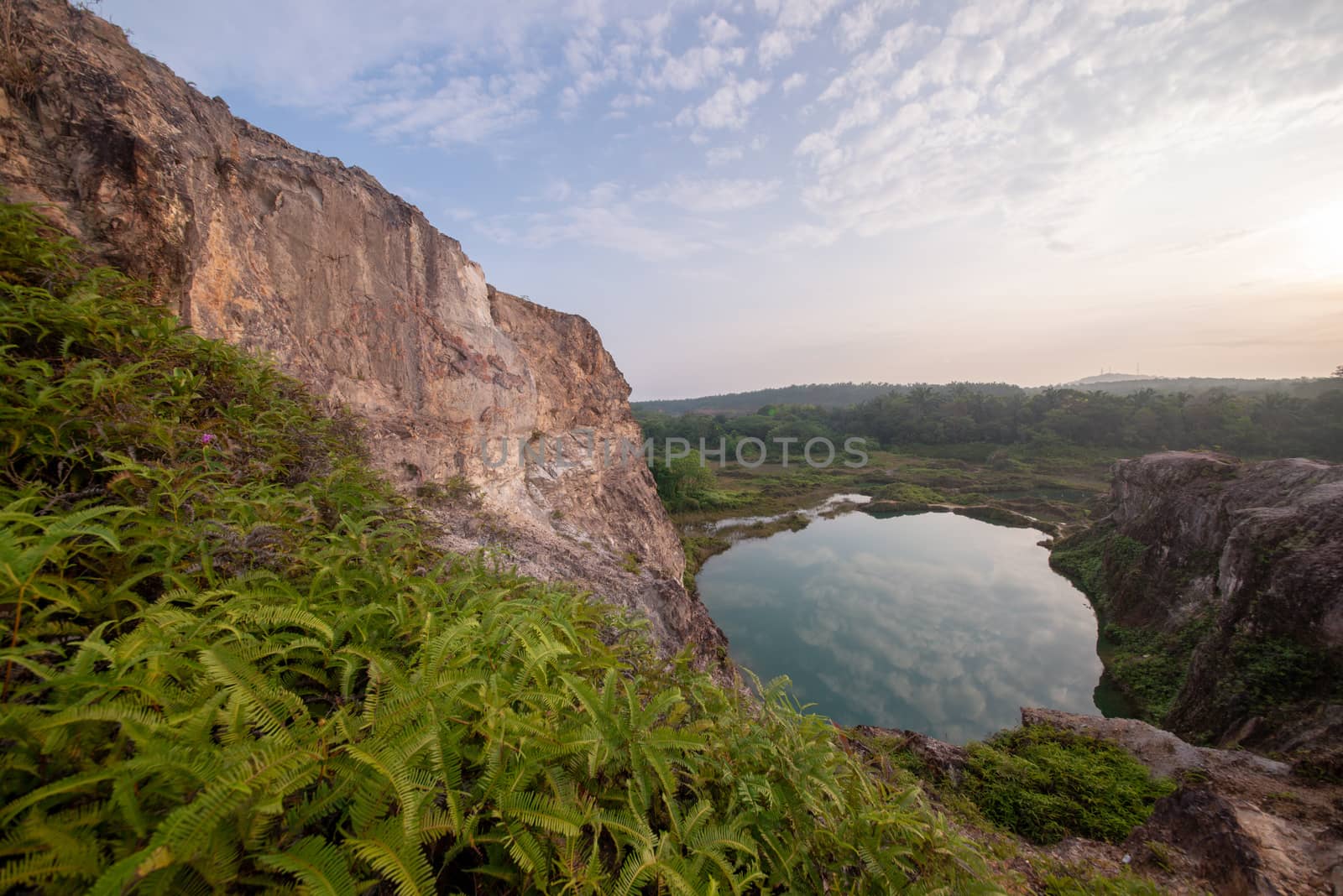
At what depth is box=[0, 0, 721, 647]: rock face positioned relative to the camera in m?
3.51

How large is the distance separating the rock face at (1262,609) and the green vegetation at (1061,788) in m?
1.82

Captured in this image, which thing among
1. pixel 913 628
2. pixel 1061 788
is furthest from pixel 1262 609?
pixel 913 628

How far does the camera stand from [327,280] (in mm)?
7004

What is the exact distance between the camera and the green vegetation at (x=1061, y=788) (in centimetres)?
514

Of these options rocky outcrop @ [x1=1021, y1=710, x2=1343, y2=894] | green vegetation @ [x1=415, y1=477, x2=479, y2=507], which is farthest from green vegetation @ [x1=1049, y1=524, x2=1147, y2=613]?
green vegetation @ [x1=415, y1=477, x2=479, y2=507]

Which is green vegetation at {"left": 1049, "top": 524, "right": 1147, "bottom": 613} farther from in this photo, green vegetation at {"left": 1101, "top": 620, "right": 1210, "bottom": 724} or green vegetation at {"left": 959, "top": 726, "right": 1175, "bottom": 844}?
green vegetation at {"left": 959, "top": 726, "right": 1175, "bottom": 844}

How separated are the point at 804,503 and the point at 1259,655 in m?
24.1

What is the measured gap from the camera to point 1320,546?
738 centimetres

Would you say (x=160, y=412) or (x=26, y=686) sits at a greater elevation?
(x=160, y=412)

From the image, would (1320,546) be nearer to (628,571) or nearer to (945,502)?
(628,571)

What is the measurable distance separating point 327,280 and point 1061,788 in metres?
12.0

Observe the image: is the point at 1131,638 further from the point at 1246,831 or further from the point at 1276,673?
the point at 1246,831

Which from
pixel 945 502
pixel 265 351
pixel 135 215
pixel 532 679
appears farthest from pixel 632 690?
pixel 945 502

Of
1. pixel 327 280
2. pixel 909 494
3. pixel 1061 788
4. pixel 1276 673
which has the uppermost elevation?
pixel 327 280
